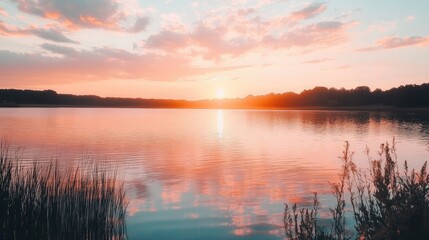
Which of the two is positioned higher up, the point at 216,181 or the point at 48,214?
the point at 48,214

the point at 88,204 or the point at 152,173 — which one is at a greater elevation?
the point at 88,204

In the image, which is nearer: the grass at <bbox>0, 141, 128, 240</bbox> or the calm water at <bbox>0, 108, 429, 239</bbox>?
the grass at <bbox>0, 141, 128, 240</bbox>

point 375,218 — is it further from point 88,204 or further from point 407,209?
point 88,204

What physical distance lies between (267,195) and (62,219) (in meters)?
11.6

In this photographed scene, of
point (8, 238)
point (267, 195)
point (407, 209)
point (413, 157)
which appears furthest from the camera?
point (413, 157)

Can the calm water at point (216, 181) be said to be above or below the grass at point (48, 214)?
below

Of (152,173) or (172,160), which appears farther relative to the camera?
(172,160)

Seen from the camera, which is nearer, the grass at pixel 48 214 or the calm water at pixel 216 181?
the grass at pixel 48 214

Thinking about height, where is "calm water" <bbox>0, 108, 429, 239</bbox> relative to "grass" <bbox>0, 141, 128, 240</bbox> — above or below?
below

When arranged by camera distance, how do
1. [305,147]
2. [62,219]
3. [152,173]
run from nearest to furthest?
[62,219] < [152,173] < [305,147]

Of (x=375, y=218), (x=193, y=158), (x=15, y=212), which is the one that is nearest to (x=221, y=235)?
(x=375, y=218)

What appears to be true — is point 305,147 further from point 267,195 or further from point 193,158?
point 267,195

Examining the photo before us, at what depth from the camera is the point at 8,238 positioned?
30.3ft

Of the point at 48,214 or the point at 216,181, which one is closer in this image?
the point at 48,214
